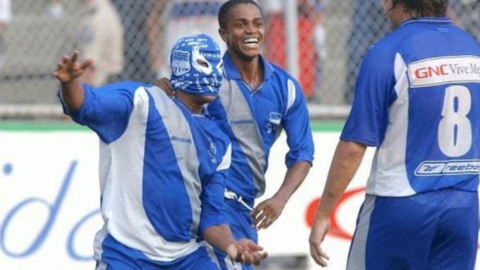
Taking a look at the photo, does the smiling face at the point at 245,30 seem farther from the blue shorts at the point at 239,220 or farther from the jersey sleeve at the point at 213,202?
the jersey sleeve at the point at 213,202

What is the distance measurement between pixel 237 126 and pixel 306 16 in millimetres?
4354

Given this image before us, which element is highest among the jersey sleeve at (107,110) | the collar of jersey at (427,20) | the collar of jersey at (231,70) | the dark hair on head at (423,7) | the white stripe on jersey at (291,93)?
the dark hair on head at (423,7)

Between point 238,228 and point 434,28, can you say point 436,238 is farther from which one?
point 238,228

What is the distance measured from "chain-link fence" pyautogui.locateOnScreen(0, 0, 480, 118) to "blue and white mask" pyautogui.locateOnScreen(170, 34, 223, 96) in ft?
14.7

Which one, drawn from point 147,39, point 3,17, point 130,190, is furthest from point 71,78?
point 147,39

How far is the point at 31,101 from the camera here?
11586mm

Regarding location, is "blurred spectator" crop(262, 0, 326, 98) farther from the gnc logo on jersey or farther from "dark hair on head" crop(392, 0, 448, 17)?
the gnc logo on jersey

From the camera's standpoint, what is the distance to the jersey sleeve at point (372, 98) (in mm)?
6246

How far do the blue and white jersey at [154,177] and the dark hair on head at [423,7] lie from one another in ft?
3.64

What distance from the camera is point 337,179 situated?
6352mm

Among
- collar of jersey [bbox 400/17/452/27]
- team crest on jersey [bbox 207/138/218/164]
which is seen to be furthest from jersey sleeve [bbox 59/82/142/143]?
collar of jersey [bbox 400/17/452/27]

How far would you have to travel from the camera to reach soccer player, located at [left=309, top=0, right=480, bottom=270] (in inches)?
247

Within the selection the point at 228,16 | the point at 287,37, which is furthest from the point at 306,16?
the point at 228,16

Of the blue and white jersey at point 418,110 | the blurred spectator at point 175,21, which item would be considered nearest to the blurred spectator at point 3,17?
the blurred spectator at point 175,21
